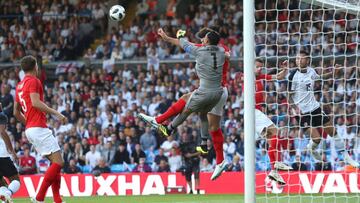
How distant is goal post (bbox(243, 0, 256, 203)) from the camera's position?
11.6 metres

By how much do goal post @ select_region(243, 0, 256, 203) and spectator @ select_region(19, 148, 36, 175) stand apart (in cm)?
1311

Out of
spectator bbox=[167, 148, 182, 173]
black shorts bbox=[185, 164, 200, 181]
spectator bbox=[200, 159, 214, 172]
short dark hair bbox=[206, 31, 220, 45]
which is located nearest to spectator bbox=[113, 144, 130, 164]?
spectator bbox=[167, 148, 182, 173]

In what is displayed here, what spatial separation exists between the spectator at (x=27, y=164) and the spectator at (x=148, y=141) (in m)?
2.81

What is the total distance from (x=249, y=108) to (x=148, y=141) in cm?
1251

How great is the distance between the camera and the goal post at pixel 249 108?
38.1 feet

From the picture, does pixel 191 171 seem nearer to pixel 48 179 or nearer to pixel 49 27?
pixel 48 179

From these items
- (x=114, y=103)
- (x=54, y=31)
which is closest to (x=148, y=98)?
(x=114, y=103)

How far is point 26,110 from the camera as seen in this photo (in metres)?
13.3

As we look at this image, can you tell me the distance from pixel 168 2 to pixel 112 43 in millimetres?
2885

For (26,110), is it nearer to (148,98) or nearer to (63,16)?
(148,98)

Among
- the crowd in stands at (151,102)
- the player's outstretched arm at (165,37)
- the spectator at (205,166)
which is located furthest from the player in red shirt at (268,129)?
the spectator at (205,166)

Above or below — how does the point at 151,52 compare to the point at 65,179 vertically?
above

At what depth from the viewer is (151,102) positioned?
25.5m

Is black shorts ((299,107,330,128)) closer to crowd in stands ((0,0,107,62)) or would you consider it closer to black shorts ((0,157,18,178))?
black shorts ((0,157,18,178))
